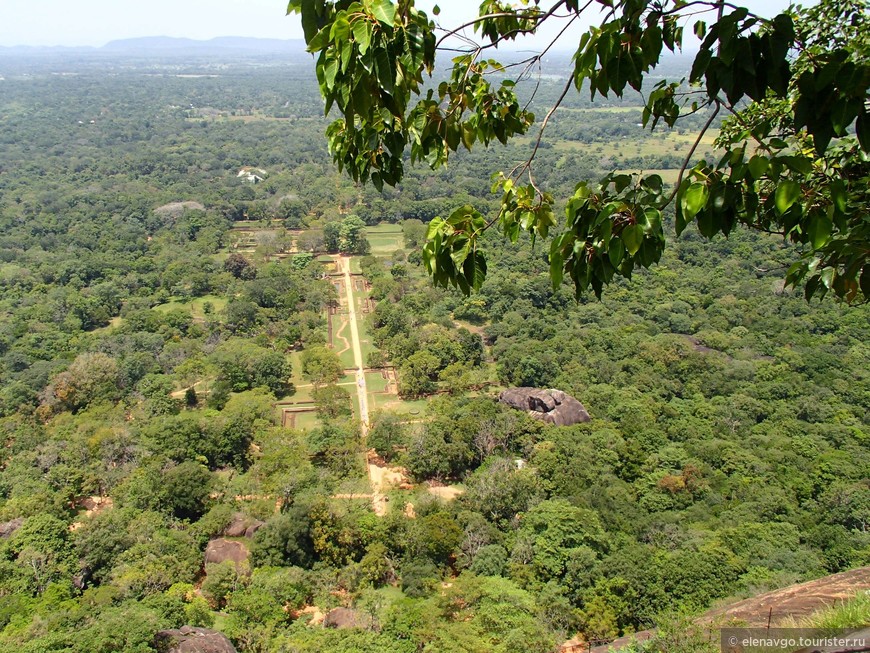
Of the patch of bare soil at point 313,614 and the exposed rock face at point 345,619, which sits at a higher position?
the exposed rock face at point 345,619

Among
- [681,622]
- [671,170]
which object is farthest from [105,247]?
[671,170]

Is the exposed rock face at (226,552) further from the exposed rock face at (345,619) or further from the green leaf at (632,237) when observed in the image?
the green leaf at (632,237)

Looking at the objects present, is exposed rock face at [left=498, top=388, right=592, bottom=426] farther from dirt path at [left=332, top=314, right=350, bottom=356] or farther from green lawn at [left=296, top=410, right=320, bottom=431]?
dirt path at [left=332, top=314, right=350, bottom=356]

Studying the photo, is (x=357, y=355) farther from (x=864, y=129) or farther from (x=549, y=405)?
(x=864, y=129)

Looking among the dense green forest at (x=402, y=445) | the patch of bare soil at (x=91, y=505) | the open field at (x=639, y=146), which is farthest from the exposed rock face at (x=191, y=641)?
the open field at (x=639, y=146)

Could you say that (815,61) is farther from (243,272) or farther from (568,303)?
(243,272)

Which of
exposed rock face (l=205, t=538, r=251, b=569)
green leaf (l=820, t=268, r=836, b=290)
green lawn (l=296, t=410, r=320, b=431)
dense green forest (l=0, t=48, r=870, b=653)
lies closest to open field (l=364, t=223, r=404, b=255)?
dense green forest (l=0, t=48, r=870, b=653)
